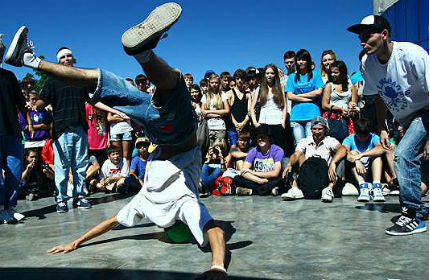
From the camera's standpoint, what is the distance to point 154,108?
3064mm

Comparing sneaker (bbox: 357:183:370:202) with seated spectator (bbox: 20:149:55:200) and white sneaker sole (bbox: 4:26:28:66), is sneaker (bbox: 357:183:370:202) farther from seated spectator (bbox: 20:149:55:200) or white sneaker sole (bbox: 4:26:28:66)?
seated spectator (bbox: 20:149:55:200)

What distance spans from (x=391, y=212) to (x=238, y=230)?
181 centimetres

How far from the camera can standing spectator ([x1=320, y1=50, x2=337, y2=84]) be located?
698 cm

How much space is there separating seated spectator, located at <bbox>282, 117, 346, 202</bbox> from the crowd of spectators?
0.01 m

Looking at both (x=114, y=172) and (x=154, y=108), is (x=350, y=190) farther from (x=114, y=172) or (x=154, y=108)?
(x=114, y=172)

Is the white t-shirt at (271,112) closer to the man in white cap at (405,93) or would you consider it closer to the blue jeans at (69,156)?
the blue jeans at (69,156)

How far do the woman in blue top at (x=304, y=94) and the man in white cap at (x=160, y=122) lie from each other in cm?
332

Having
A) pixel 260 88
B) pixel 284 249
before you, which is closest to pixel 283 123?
pixel 260 88

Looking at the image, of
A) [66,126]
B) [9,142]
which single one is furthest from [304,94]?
[9,142]

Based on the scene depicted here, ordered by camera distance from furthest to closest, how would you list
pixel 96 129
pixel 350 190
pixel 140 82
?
pixel 96 129 → pixel 140 82 → pixel 350 190

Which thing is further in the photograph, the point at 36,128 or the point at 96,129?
the point at 96,129

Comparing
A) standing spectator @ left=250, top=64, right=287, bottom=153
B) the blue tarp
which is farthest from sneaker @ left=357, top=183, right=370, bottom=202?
the blue tarp

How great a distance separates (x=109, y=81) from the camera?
311cm

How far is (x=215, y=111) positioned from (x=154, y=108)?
4.33m
